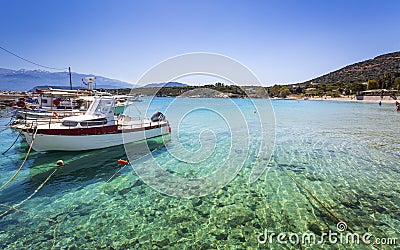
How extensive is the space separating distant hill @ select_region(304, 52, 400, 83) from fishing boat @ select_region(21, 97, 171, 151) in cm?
15347

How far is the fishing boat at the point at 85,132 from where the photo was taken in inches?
488

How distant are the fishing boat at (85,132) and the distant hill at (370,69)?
15347 cm

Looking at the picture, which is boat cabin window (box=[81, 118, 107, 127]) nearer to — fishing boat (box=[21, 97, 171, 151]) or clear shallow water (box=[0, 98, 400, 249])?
fishing boat (box=[21, 97, 171, 151])

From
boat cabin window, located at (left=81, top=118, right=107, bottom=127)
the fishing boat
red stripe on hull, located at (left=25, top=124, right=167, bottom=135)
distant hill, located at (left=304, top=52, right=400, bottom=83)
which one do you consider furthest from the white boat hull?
distant hill, located at (left=304, top=52, right=400, bottom=83)

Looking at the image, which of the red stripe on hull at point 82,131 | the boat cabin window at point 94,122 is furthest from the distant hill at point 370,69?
the boat cabin window at point 94,122

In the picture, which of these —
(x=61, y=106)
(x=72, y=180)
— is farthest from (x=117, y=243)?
(x=61, y=106)

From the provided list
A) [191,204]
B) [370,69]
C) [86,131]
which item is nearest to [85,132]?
[86,131]

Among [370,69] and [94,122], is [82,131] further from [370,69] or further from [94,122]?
[370,69]

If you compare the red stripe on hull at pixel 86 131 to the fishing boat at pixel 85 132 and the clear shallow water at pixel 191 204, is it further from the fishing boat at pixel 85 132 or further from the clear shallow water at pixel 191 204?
the clear shallow water at pixel 191 204

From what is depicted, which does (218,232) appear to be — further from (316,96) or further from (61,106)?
(316,96)

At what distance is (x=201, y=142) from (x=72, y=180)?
10.3 meters

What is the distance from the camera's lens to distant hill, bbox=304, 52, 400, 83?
131 meters

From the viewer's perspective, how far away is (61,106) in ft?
96.3

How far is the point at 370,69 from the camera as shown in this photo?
14425cm
